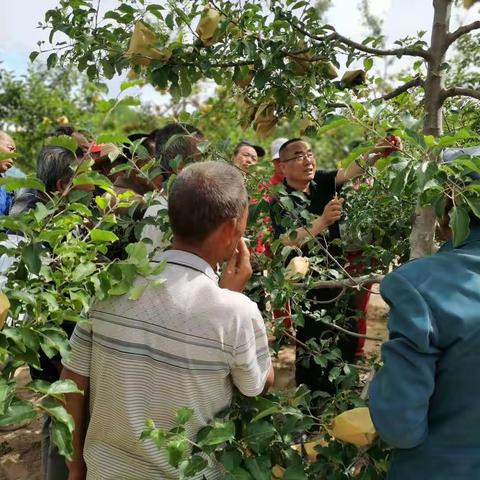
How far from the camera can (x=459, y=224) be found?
40.0 inches

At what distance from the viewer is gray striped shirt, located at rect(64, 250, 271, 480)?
43.8 inches

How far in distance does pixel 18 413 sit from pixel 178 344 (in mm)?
316

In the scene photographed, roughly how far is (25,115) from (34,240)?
7464 mm

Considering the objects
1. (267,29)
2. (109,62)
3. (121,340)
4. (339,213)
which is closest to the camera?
(121,340)

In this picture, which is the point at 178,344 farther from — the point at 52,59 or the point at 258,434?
the point at 52,59

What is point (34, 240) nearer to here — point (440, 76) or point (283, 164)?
point (440, 76)

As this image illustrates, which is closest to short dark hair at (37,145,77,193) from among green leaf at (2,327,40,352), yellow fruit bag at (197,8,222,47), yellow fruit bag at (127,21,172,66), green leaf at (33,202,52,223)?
yellow fruit bag at (127,21,172,66)

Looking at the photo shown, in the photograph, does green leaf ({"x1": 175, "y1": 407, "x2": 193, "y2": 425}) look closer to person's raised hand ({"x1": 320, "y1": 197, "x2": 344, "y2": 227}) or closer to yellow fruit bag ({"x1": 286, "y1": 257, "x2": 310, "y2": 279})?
yellow fruit bag ({"x1": 286, "y1": 257, "x2": 310, "y2": 279})

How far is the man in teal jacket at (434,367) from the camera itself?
A: 3.13 feet

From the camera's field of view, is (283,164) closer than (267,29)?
No

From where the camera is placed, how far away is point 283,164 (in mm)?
3057

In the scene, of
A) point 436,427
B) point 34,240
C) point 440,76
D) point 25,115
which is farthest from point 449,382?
point 25,115

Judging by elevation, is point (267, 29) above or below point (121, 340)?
above

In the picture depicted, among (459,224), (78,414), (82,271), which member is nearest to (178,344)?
(82,271)
